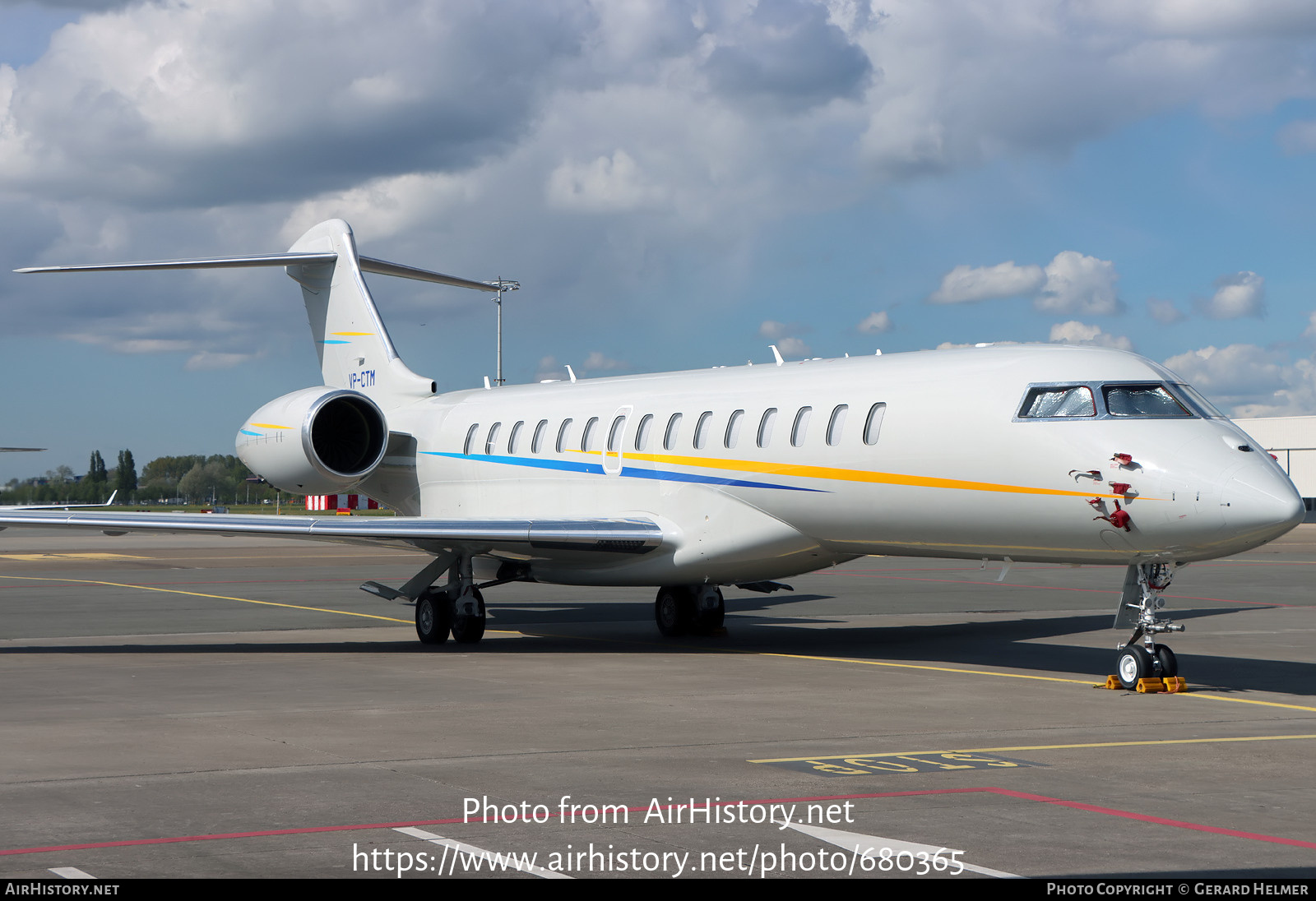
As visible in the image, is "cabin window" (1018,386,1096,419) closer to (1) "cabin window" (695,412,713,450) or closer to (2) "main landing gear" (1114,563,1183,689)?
(2) "main landing gear" (1114,563,1183,689)

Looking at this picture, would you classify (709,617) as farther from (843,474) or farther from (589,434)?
(843,474)

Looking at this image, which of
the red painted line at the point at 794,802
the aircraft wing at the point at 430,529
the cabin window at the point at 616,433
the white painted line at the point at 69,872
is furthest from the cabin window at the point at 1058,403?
the white painted line at the point at 69,872

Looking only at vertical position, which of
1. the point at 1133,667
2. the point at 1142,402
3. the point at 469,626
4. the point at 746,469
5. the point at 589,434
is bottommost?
the point at 1133,667

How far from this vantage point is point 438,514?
2209 centimetres

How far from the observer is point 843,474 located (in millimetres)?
15148

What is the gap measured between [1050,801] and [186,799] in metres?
4.89

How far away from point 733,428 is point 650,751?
7.38 m

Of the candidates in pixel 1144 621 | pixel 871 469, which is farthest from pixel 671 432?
pixel 1144 621

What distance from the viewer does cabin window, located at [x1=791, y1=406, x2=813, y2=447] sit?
51.9 ft

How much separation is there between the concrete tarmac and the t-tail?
4.24 m

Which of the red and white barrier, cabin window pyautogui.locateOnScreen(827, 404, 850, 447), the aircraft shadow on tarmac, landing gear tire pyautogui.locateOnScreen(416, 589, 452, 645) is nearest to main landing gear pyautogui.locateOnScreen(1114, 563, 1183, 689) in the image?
the aircraft shadow on tarmac

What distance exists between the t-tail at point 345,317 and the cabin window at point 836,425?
31.6ft
